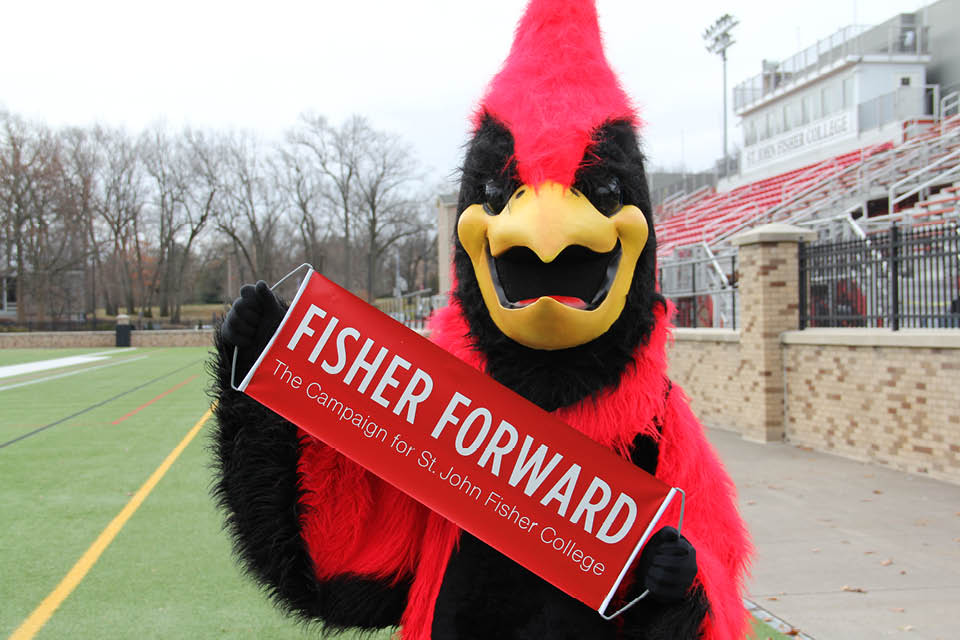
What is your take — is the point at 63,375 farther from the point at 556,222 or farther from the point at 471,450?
the point at 556,222

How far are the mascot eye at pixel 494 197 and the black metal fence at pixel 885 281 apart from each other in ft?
21.5

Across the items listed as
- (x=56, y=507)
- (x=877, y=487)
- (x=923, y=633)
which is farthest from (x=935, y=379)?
(x=56, y=507)

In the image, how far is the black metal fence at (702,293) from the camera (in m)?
11.5

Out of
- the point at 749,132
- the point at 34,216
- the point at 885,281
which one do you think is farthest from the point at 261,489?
the point at 34,216

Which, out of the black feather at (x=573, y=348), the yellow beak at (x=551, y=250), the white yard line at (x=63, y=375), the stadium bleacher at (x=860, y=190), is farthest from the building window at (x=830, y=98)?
the yellow beak at (x=551, y=250)

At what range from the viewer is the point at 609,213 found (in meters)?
2.14

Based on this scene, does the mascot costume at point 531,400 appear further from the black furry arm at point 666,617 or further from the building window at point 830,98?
the building window at point 830,98

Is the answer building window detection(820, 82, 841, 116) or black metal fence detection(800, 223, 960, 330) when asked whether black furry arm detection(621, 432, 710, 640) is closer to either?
black metal fence detection(800, 223, 960, 330)

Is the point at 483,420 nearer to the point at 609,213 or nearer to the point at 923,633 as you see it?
the point at 609,213

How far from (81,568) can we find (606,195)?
4547 mm

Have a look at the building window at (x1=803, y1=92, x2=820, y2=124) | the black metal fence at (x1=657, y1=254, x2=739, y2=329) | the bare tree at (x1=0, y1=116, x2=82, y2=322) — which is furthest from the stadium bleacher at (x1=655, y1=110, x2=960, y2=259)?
the bare tree at (x1=0, y1=116, x2=82, y2=322)

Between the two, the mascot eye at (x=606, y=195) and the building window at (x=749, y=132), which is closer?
the mascot eye at (x=606, y=195)

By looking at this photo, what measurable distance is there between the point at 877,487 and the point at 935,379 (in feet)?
3.82

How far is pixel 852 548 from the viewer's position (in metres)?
5.24
